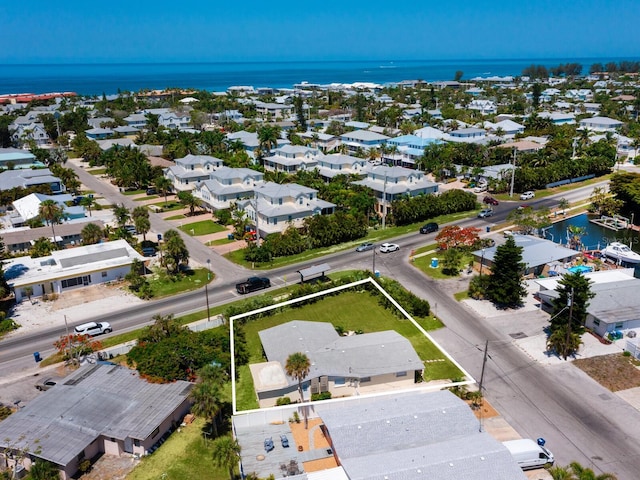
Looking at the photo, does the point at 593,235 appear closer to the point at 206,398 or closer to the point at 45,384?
the point at 206,398

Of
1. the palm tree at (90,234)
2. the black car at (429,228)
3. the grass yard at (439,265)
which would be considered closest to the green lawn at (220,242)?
the palm tree at (90,234)

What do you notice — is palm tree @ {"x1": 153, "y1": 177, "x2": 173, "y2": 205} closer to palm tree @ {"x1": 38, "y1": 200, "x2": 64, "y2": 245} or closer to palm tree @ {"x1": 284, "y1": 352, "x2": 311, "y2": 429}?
palm tree @ {"x1": 38, "y1": 200, "x2": 64, "y2": 245}

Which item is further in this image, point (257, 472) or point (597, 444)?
point (597, 444)

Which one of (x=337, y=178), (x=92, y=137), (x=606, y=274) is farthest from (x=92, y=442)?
(x=92, y=137)

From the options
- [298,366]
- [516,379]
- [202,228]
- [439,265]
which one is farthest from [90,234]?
[516,379]

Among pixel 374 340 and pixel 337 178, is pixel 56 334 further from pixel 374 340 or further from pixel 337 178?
pixel 337 178

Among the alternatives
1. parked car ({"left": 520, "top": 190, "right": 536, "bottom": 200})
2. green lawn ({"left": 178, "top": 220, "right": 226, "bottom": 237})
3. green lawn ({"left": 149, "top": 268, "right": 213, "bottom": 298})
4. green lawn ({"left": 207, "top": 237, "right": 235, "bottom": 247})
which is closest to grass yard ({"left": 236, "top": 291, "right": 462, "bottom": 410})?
green lawn ({"left": 149, "top": 268, "right": 213, "bottom": 298})

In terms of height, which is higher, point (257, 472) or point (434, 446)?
point (434, 446)
